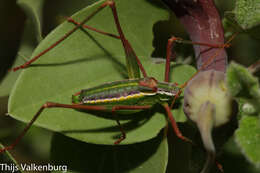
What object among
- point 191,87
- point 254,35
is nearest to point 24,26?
point 191,87

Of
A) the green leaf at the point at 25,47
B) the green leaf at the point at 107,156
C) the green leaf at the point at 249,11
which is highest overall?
the green leaf at the point at 249,11

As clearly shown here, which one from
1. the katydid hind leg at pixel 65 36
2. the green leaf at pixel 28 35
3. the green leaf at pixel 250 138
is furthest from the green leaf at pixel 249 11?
the green leaf at pixel 28 35

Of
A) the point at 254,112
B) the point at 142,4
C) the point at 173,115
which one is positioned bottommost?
the point at 173,115

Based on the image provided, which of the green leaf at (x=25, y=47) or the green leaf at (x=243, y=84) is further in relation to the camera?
the green leaf at (x=25, y=47)

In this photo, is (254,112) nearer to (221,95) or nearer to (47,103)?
(221,95)

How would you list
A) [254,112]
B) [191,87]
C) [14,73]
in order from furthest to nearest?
[14,73]
[191,87]
[254,112]

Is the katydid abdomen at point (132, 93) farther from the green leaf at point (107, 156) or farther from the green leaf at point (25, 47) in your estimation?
the green leaf at point (25, 47)

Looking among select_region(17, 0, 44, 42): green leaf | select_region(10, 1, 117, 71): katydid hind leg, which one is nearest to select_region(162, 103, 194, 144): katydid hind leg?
select_region(10, 1, 117, 71): katydid hind leg
